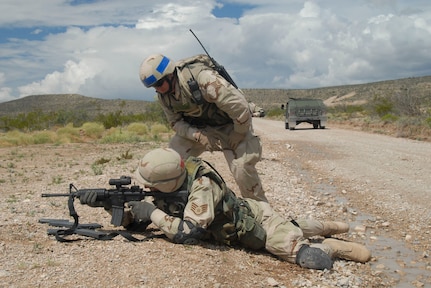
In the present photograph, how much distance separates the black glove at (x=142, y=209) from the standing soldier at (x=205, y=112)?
3.17ft

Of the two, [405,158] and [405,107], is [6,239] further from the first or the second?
[405,107]

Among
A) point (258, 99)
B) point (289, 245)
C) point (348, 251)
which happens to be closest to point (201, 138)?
point (289, 245)

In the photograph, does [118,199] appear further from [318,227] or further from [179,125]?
[318,227]

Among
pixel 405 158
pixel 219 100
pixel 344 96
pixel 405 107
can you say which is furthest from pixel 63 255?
pixel 344 96

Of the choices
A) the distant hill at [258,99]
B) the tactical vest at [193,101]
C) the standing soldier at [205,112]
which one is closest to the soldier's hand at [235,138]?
the standing soldier at [205,112]

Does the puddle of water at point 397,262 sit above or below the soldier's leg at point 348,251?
below

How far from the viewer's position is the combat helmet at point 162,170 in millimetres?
4391

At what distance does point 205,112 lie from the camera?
17.8ft

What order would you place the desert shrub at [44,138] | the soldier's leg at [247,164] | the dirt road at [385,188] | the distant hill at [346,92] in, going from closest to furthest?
the soldier's leg at [247,164] → the dirt road at [385,188] → the desert shrub at [44,138] → the distant hill at [346,92]

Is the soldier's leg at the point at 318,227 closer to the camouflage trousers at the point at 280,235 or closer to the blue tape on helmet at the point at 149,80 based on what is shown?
Result: the camouflage trousers at the point at 280,235

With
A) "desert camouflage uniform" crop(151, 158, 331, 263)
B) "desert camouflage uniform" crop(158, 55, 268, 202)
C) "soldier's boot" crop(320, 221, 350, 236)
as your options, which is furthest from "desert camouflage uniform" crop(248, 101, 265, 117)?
"soldier's boot" crop(320, 221, 350, 236)

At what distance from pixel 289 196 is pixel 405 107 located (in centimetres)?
2172

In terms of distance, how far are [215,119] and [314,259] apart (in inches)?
68.5

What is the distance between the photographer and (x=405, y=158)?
12320 millimetres
